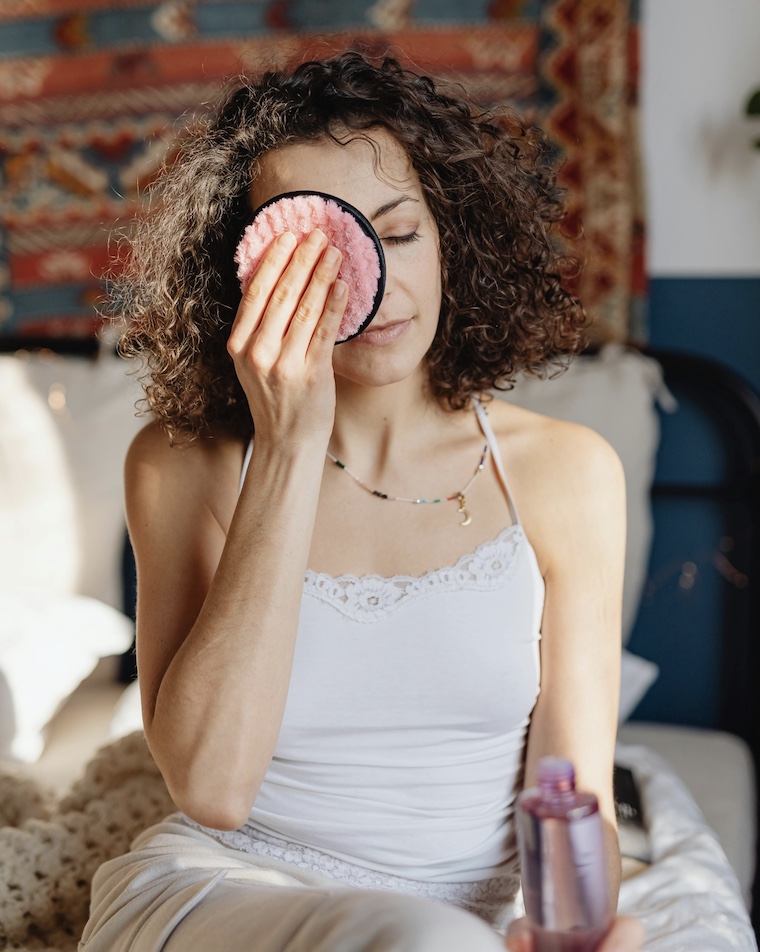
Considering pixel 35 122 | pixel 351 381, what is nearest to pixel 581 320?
pixel 351 381

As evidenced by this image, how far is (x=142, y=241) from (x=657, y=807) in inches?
44.4

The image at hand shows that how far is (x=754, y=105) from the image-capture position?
6.68ft

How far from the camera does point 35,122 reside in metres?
2.51

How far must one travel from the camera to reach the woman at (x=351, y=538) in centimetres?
112

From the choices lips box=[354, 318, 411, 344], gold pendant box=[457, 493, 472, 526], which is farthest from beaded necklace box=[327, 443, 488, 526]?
lips box=[354, 318, 411, 344]

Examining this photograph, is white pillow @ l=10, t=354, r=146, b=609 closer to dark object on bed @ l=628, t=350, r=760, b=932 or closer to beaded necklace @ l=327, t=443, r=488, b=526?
beaded necklace @ l=327, t=443, r=488, b=526

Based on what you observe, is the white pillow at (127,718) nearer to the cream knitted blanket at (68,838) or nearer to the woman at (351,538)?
the cream knitted blanket at (68,838)

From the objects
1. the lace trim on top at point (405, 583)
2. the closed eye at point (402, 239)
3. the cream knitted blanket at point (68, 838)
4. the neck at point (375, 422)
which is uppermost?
the closed eye at point (402, 239)

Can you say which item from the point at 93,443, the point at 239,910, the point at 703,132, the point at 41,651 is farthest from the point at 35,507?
the point at 703,132

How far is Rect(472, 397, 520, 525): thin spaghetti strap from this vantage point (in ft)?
4.47

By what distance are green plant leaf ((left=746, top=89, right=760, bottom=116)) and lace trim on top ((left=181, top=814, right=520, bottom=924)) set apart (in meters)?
1.48

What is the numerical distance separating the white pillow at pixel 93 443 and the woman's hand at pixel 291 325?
122 centimetres

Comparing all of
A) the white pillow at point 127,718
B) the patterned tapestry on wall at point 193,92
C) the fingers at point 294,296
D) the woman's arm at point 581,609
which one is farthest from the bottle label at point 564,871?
the patterned tapestry on wall at point 193,92

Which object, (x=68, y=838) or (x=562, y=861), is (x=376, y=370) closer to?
(x=562, y=861)
